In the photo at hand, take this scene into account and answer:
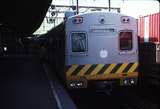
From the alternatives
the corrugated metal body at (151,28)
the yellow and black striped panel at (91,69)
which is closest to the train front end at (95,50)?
the yellow and black striped panel at (91,69)

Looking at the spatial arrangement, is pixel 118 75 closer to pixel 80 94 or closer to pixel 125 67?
pixel 125 67

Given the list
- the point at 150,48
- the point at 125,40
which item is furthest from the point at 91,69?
the point at 150,48

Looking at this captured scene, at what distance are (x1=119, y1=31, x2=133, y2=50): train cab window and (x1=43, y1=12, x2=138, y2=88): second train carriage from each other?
0.24 ft

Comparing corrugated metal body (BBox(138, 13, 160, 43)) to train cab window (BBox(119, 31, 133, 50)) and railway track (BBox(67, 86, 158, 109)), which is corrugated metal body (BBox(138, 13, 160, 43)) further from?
railway track (BBox(67, 86, 158, 109))

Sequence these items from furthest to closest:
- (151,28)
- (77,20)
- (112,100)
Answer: (151,28) < (112,100) < (77,20)

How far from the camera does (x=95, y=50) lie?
13.9 metres

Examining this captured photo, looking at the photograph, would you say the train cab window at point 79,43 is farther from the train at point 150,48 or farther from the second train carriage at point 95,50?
the train at point 150,48

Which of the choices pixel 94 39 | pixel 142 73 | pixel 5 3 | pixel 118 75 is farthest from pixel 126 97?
pixel 5 3

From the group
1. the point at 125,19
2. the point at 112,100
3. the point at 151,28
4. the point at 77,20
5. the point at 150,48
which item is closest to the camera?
the point at 77,20

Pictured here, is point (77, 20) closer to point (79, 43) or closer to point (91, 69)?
point (79, 43)

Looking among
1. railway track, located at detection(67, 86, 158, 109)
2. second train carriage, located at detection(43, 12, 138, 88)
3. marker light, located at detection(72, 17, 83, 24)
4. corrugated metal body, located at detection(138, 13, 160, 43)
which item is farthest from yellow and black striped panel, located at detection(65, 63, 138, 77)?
corrugated metal body, located at detection(138, 13, 160, 43)

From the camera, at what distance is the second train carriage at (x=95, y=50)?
45.6 feet

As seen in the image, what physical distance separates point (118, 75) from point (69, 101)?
2.28m

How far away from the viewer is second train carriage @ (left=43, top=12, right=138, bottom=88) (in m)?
13.9
